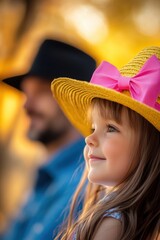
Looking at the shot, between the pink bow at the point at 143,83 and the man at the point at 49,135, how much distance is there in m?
0.77

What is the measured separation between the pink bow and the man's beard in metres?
1.16

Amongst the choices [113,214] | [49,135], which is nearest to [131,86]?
[113,214]

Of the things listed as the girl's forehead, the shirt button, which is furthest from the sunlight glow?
the girl's forehead

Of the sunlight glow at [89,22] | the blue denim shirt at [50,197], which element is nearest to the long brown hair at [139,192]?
the blue denim shirt at [50,197]

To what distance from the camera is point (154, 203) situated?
1264 millimetres

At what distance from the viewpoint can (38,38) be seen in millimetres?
3320

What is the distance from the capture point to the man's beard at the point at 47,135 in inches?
97.8

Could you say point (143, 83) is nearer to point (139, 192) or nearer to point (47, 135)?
point (139, 192)

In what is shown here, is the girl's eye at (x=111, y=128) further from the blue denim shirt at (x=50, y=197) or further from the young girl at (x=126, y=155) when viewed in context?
the blue denim shirt at (x=50, y=197)

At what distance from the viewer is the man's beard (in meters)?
2.48

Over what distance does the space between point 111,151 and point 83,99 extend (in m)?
0.19

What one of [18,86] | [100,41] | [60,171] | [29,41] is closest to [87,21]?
[100,41]

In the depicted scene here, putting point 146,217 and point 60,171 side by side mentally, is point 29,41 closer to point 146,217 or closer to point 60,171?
point 60,171

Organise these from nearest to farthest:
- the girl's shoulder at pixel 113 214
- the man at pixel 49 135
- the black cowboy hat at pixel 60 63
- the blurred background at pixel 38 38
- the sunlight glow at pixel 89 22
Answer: the girl's shoulder at pixel 113 214, the man at pixel 49 135, the black cowboy hat at pixel 60 63, the blurred background at pixel 38 38, the sunlight glow at pixel 89 22
